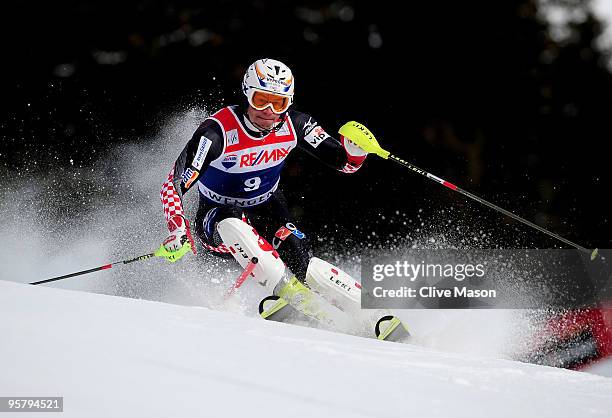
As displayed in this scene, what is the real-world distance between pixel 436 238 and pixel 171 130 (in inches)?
74.5

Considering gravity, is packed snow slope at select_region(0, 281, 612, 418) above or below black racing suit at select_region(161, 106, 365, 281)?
above

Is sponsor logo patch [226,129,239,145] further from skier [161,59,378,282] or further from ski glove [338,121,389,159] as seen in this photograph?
ski glove [338,121,389,159]

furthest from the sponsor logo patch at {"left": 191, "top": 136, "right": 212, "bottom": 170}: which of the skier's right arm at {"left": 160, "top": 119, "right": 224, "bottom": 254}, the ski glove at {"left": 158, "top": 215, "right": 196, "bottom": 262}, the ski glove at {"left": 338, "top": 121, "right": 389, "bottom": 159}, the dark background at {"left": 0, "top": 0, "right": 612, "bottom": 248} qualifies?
the dark background at {"left": 0, "top": 0, "right": 612, "bottom": 248}

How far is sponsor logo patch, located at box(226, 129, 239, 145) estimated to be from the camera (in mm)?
3752

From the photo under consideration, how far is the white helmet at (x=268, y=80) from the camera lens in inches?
145

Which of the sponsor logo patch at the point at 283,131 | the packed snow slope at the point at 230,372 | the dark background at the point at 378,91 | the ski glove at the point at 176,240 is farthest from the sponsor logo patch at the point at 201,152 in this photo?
the dark background at the point at 378,91

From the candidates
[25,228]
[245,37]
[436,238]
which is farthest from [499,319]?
[25,228]

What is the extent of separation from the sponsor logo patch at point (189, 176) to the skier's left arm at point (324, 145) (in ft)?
1.86

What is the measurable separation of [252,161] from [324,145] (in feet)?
1.24

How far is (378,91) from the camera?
580 centimetres

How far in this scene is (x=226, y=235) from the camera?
12.3ft

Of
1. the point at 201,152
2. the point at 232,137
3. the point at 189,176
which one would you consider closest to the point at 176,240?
the point at 189,176

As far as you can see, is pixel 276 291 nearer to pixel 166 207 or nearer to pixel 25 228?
pixel 166 207

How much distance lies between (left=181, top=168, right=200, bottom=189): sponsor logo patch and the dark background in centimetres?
189
